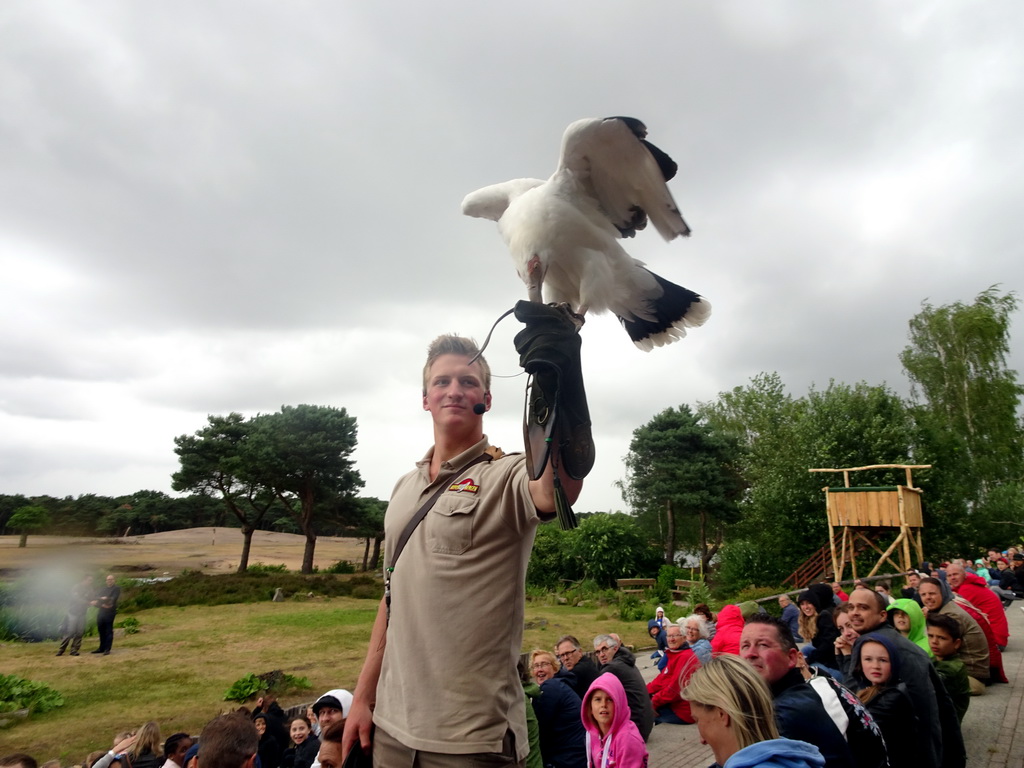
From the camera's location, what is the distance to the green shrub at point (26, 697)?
8719 millimetres

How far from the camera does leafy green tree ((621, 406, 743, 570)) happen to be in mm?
30750

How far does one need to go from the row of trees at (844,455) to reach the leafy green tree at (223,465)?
64.3ft

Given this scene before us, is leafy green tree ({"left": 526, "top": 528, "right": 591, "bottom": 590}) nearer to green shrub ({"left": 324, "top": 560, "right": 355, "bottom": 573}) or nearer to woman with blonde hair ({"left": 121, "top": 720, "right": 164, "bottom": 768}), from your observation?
green shrub ({"left": 324, "top": 560, "right": 355, "bottom": 573})

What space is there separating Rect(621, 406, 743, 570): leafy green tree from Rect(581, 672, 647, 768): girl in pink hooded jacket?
1088 inches

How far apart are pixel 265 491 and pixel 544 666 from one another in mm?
28499

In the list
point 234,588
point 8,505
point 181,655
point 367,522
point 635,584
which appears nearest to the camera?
point 8,505

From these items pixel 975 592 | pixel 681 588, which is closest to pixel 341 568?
pixel 681 588

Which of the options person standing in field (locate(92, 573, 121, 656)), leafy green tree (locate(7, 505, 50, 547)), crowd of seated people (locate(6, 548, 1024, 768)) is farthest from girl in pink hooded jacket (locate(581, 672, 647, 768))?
person standing in field (locate(92, 573, 121, 656))

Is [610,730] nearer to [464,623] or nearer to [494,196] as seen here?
[464,623]

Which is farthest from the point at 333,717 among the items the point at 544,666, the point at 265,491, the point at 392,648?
the point at 265,491

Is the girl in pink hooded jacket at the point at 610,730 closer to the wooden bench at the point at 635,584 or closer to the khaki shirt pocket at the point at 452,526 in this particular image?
the khaki shirt pocket at the point at 452,526

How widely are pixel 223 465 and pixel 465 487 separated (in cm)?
2964

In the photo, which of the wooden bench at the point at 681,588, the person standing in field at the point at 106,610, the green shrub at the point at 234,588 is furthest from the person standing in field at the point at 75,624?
the wooden bench at the point at 681,588

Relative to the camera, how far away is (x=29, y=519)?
5590 mm
